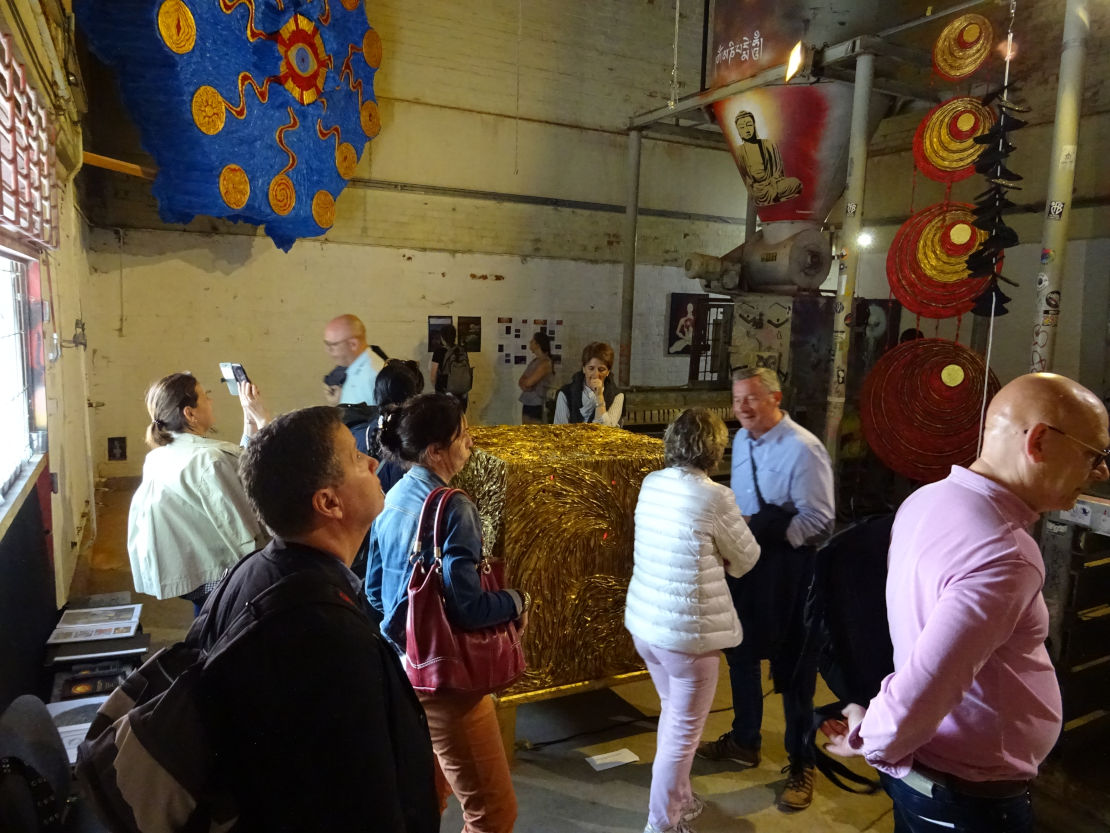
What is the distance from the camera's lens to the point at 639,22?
9672 millimetres

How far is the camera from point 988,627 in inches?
54.9

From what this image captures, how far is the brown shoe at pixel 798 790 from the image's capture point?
290cm

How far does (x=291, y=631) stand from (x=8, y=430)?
251 centimetres

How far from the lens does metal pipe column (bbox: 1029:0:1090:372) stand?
15.1ft

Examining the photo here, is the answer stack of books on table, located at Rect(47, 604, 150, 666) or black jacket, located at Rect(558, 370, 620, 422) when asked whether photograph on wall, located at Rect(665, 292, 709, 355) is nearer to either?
black jacket, located at Rect(558, 370, 620, 422)

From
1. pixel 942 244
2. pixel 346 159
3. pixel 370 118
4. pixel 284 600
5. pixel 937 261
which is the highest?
pixel 370 118

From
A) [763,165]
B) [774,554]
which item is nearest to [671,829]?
[774,554]

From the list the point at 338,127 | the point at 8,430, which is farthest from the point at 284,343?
the point at 8,430

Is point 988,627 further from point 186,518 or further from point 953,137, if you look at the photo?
point 953,137

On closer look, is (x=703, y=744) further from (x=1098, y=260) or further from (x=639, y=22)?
(x=639, y=22)

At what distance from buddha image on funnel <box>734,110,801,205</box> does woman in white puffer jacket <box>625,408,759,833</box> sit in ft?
15.8

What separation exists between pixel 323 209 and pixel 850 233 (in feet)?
16.6

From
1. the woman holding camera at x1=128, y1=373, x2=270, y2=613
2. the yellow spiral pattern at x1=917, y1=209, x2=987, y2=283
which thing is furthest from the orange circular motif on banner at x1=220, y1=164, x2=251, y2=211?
the yellow spiral pattern at x1=917, y1=209, x2=987, y2=283

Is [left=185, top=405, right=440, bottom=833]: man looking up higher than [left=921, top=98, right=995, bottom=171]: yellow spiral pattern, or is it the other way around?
[left=921, top=98, right=995, bottom=171]: yellow spiral pattern
